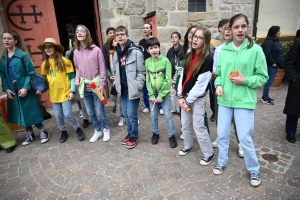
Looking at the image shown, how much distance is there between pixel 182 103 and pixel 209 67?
22.6 inches

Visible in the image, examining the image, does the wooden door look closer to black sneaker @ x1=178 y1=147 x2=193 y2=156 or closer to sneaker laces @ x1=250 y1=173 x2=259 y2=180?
black sneaker @ x1=178 y1=147 x2=193 y2=156

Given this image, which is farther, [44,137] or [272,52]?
[272,52]

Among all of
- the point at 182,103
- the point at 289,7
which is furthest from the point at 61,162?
the point at 289,7

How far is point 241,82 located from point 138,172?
1.73 metres

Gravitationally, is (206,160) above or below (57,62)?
below

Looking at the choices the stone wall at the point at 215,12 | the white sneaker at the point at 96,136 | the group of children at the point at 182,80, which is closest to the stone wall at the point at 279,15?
the stone wall at the point at 215,12

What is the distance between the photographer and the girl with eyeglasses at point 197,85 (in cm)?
259

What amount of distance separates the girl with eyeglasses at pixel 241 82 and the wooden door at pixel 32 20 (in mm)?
4495

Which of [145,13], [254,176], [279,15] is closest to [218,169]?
[254,176]

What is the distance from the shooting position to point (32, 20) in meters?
4.99

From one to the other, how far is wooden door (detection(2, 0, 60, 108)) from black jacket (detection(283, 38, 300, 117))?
503cm

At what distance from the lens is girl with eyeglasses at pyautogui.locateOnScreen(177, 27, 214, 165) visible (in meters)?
2.59

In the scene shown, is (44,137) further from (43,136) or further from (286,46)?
(286,46)

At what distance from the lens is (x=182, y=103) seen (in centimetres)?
279
